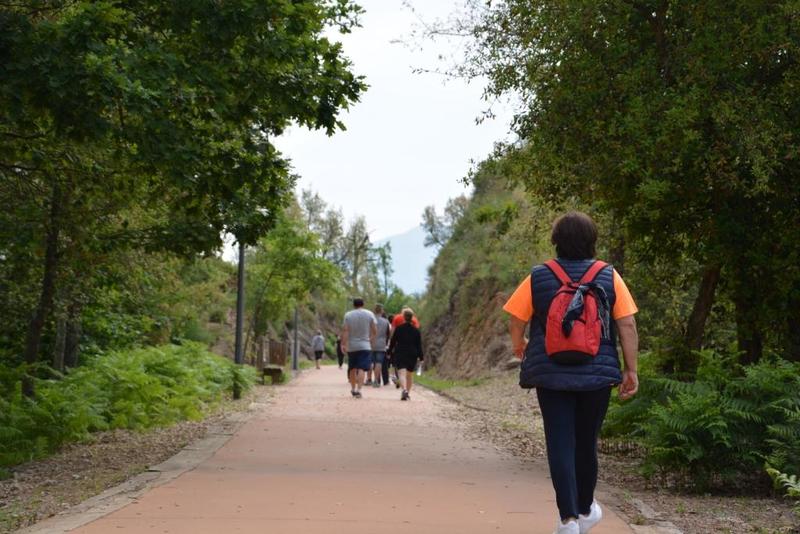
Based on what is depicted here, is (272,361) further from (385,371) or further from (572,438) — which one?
(572,438)

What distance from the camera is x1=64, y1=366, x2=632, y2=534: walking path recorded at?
7.37 metres

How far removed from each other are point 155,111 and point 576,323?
5140 mm

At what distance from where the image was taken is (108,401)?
53.6 ft

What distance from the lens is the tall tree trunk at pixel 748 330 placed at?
11875 mm

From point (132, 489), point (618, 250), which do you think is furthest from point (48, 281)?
point (618, 250)

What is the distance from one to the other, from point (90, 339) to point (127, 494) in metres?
16.8

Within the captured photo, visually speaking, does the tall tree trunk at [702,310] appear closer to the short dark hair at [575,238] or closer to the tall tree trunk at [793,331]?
the tall tree trunk at [793,331]

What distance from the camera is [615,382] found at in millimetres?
6578

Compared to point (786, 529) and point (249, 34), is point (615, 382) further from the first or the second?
point (249, 34)

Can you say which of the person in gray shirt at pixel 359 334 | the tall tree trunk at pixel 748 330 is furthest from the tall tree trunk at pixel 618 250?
the person in gray shirt at pixel 359 334

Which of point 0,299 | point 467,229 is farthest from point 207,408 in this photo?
point 467,229

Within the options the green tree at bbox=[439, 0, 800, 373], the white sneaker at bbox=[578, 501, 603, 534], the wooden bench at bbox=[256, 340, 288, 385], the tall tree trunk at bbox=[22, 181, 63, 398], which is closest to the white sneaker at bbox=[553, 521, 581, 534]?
the white sneaker at bbox=[578, 501, 603, 534]

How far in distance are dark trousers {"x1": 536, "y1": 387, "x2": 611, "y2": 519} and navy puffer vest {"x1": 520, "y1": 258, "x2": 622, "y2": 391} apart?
0.36ft

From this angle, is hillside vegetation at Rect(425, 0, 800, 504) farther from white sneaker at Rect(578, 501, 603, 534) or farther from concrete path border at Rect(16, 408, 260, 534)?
concrete path border at Rect(16, 408, 260, 534)
